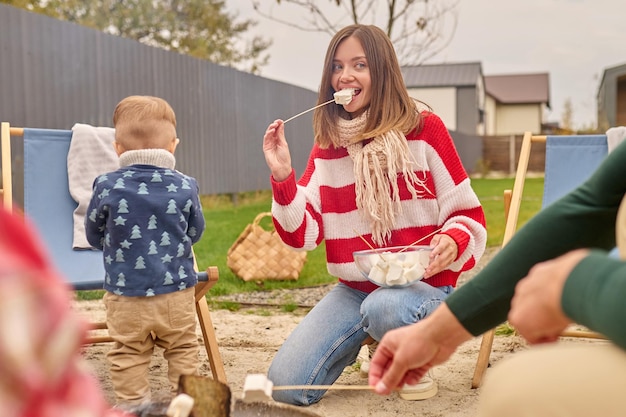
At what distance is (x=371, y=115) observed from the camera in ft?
9.27

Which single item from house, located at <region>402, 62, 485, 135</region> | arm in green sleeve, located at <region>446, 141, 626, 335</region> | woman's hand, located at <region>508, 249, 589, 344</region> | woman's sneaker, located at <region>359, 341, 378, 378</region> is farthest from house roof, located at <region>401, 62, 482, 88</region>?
woman's hand, located at <region>508, 249, 589, 344</region>

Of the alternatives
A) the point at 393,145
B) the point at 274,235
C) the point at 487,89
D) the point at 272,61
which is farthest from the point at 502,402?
the point at 487,89

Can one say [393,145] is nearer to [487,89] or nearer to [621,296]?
[621,296]

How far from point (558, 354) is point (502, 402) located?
9 cm

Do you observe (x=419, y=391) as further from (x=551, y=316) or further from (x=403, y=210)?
(x=551, y=316)

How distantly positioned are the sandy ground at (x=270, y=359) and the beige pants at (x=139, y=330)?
0.66 ft

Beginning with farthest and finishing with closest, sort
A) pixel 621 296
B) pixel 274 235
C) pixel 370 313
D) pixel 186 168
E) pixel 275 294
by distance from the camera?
1. pixel 186 168
2. pixel 274 235
3. pixel 275 294
4. pixel 370 313
5. pixel 621 296

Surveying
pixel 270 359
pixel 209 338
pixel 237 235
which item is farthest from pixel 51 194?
pixel 237 235

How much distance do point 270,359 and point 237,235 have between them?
14.1ft

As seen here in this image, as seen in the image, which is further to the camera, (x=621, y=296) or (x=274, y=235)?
(x=274, y=235)

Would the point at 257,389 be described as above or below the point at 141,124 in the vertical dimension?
below

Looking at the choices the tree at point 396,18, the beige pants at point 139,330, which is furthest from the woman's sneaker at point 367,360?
the tree at point 396,18

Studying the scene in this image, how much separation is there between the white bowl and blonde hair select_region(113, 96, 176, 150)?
85cm

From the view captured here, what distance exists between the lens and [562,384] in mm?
790
